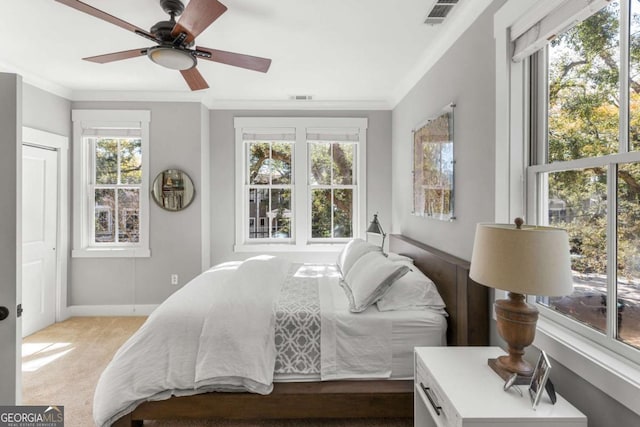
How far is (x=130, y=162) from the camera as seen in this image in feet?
12.9

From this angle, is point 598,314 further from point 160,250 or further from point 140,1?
point 160,250

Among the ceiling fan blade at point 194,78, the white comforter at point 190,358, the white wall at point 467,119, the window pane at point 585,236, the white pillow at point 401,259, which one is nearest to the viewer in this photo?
the window pane at point 585,236

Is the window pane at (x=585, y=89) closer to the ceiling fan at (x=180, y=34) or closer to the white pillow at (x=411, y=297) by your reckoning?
the white pillow at (x=411, y=297)

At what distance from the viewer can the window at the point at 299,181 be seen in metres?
4.12

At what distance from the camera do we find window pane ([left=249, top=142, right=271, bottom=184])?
13.8 ft

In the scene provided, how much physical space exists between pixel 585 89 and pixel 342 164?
3.01 meters

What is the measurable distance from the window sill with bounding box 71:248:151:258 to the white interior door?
0.25m

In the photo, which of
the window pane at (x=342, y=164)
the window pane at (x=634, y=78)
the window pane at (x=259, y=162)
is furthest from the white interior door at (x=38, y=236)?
the window pane at (x=634, y=78)

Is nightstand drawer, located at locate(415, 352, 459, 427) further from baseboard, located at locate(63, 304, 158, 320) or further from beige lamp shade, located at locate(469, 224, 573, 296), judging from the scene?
baseboard, located at locate(63, 304, 158, 320)

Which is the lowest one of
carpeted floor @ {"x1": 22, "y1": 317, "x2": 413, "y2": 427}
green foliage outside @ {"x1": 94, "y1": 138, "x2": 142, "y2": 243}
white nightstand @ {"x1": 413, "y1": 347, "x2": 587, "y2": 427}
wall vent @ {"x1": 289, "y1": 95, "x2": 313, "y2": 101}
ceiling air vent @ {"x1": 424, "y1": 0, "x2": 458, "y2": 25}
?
carpeted floor @ {"x1": 22, "y1": 317, "x2": 413, "y2": 427}

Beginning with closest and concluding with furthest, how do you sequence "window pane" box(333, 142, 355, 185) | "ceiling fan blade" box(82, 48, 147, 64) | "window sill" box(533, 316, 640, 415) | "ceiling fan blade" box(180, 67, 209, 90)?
"window sill" box(533, 316, 640, 415)
"ceiling fan blade" box(82, 48, 147, 64)
"ceiling fan blade" box(180, 67, 209, 90)
"window pane" box(333, 142, 355, 185)

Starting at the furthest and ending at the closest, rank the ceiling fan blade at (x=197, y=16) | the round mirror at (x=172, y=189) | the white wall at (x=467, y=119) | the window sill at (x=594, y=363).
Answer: the round mirror at (x=172, y=189) → the white wall at (x=467, y=119) → the ceiling fan blade at (x=197, y=16) → the window sill at (x=594, y=363)

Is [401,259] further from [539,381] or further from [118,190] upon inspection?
[118,190]

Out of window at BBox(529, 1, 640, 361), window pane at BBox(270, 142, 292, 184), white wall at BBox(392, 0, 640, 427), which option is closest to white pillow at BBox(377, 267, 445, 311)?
white wall at BBox(392, 0, 640, 427)
